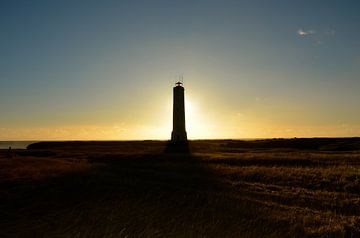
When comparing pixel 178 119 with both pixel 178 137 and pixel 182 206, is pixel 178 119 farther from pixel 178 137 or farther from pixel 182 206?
pixel 182 206

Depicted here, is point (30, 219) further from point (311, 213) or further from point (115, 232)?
point (311, 213)

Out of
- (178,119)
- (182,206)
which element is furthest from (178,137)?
(182,206)

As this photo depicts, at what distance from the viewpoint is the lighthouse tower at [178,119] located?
57688 mm

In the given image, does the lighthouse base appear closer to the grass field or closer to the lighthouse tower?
the lighthouse tower

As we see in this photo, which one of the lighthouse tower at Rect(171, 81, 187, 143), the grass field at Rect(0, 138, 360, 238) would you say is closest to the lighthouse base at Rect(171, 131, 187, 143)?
the lighthouse tower at Rect(171, 81, 187, 143)

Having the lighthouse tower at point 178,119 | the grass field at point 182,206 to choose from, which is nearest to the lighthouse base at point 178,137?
the lighthouse tower at point 178,119

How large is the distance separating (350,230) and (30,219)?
1026 centimetres

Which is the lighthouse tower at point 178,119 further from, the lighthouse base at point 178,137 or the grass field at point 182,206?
the grass field at point 182,206

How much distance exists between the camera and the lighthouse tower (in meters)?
57.7

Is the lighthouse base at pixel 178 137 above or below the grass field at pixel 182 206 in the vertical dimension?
above

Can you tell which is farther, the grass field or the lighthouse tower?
the lighthouse tower

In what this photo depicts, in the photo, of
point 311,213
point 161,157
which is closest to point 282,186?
point 311,213

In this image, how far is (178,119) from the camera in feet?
190

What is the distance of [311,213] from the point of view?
1195 cm
